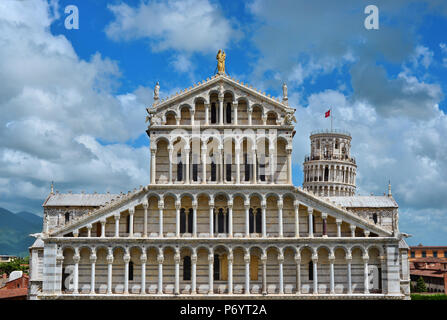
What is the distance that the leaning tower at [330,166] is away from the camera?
124m

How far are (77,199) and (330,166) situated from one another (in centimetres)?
7357

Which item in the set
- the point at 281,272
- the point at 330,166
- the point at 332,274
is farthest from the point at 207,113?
the point at 330,166

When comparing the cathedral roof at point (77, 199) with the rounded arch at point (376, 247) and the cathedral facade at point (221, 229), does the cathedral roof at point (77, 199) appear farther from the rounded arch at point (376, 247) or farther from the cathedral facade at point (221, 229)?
the rounded arch at point (376, 247)

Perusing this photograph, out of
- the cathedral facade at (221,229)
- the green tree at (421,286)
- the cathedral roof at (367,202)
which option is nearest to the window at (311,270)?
the cathedral facade at (221,229)

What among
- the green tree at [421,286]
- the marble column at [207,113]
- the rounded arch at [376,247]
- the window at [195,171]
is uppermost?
the marble column at [207,113]

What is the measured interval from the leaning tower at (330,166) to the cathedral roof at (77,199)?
2741 inches

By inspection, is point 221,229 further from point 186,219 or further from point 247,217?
point 186,219

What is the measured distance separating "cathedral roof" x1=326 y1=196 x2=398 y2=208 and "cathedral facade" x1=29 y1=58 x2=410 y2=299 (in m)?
14.8

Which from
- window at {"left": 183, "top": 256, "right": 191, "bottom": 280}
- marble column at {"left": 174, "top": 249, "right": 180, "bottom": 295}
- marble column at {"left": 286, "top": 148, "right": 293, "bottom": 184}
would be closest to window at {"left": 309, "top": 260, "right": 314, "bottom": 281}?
marble column at {"left": 286, "top": 148, "right": 293, "bottom": 184}

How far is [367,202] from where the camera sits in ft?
205

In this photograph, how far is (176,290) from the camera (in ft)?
152

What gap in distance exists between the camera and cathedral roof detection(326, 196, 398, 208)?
61656 mm
